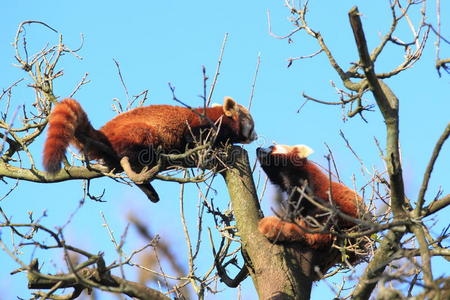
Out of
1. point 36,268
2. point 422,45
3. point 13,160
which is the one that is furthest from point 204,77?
point 13,160

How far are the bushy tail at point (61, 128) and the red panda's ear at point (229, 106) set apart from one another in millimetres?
1800

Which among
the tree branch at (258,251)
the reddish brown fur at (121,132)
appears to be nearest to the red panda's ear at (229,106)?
the reddish brown fur at (121,132)

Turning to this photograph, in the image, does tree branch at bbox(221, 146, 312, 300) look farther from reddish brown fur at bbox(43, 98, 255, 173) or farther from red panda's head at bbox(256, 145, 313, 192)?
red panda's head at bbox(256, 145, 313, 192)

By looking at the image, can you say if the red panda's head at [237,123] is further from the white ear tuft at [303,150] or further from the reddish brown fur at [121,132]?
the white ear tuft at [303,150]

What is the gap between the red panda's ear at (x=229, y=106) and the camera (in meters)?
7.30

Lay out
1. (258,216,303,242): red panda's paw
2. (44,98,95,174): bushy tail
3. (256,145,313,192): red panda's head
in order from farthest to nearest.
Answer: (256,145,313,192): red panda's head
(258,216,303,242): red panda's paw
(44,98,95,174): bushy tail

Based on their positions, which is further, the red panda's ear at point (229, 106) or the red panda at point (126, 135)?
the red panda's ear at point (229, 106)

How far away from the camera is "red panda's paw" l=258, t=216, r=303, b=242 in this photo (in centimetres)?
534

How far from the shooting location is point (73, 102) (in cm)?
591

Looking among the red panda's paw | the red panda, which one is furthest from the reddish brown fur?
the red panda's paw

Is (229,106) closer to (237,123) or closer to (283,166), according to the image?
(237,123)

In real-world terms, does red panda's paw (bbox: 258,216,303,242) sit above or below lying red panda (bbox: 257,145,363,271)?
below

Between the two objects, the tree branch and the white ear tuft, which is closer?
the tree branch

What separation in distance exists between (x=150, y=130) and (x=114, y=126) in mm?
362
